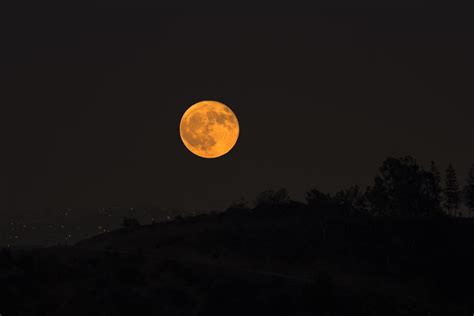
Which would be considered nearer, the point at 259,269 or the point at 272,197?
the point at 259,269

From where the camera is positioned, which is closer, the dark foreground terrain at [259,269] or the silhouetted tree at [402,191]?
the dark foreground terrain at [259,269]

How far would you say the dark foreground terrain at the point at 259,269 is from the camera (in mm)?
64500

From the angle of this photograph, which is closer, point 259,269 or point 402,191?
point 259,269

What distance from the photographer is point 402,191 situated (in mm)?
109250

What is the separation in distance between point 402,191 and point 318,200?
1466cm

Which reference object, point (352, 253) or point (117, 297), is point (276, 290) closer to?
point (117, 297)

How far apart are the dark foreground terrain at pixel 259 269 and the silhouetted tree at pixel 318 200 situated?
2121 mm

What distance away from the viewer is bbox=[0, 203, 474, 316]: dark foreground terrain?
2539 inches

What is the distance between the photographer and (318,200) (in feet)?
358

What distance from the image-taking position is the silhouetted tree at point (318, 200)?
357ft

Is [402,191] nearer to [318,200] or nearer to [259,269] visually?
[318,200]

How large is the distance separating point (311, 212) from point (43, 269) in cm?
5143

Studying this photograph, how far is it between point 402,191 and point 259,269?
39124 mm

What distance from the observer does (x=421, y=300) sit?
73.2 m
